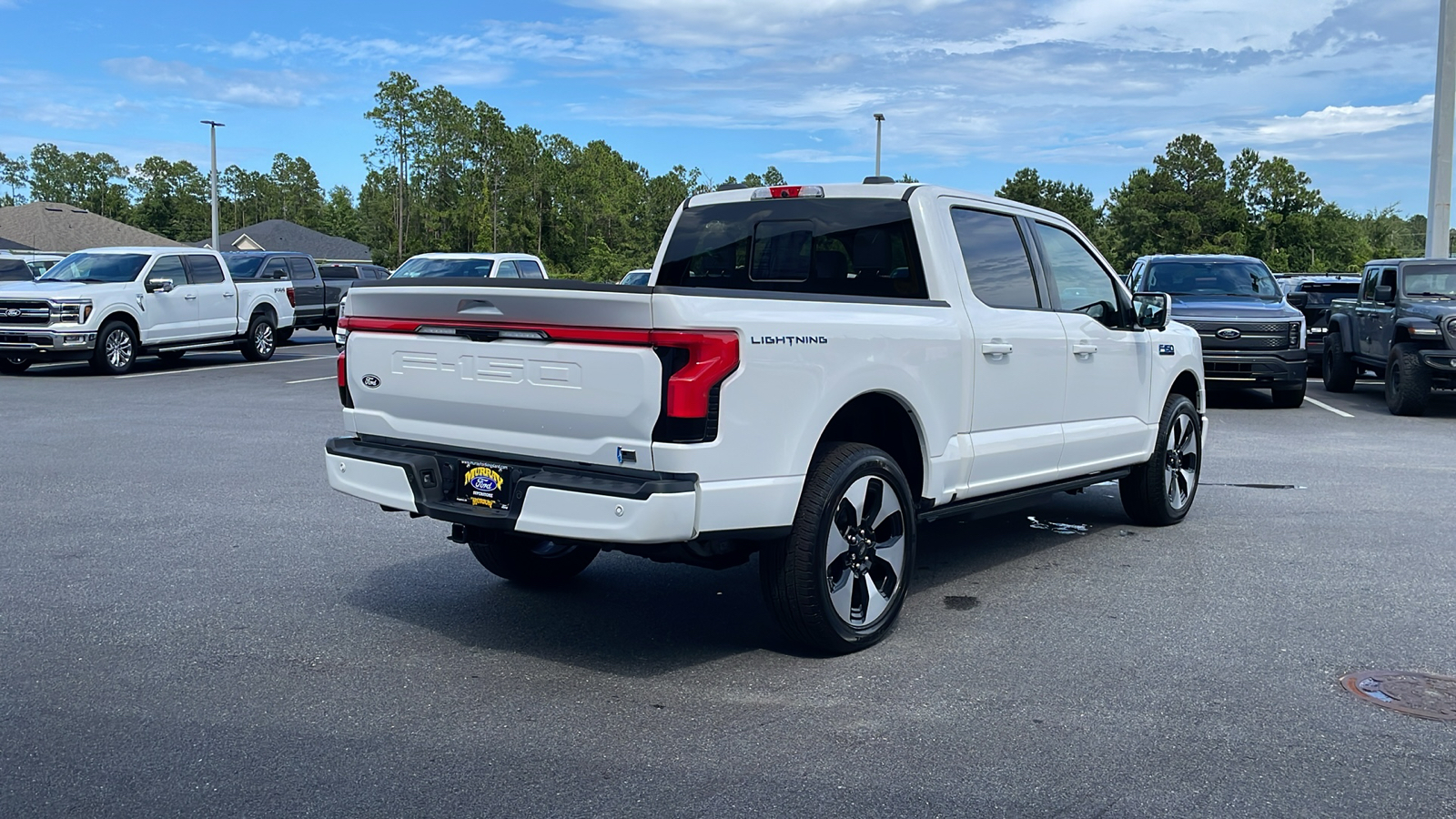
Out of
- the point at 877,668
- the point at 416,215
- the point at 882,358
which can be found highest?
the point at 416,215

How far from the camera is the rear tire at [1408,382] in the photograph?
14.9 meters

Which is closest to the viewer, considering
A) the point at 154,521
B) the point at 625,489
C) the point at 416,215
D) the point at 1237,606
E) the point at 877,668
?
the point at 625,489

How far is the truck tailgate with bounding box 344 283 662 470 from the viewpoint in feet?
14.8

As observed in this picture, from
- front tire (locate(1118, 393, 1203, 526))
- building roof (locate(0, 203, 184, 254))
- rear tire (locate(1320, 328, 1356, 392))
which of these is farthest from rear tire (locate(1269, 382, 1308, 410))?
building roof (locate(0, 203, 184, 254))

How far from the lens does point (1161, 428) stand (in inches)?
311

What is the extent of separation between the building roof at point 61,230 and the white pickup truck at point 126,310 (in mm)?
51354

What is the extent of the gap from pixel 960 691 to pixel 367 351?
9.25 ft

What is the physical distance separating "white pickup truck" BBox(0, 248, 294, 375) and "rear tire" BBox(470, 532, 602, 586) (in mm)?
14832

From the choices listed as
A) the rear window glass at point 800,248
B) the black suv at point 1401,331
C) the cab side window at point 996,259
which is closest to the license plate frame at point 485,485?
the rear window glass at point 800,248

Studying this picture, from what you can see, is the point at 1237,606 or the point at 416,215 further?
the point at 416,215

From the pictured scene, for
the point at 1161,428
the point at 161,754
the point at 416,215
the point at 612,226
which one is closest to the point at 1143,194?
the point at 612,226

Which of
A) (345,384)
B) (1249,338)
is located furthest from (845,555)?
(1249,338)

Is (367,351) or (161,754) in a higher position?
(367,351)

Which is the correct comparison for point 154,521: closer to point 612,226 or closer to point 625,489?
point 625,489
